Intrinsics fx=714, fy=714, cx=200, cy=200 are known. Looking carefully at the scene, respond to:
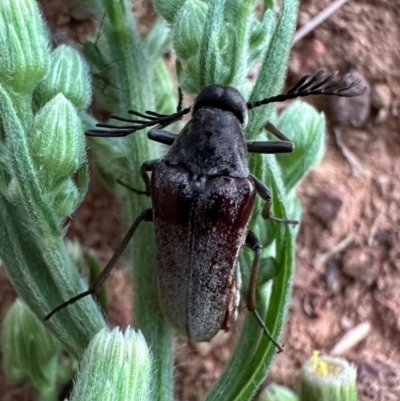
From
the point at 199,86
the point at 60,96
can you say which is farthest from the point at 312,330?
the point at 60,96

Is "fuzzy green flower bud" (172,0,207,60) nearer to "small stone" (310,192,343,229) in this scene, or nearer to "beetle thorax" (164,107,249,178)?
"beetle thorax" (164,107,249,178)

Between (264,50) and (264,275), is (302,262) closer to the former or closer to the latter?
(264,275)

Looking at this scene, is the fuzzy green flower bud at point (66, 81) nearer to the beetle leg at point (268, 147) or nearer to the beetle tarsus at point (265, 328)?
the beetle leg at point (268, 147)

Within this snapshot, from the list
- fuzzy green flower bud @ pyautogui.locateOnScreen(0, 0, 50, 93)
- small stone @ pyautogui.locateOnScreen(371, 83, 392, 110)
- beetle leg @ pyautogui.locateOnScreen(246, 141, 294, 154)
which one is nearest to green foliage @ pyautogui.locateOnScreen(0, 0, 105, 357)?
fuzzy green flower bud @ pyautogui.locateOnScreen(0, 0, 50, 93)

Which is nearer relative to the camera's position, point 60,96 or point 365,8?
point 60,96

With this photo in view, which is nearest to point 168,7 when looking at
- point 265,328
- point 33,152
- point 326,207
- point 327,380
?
point 33,152
